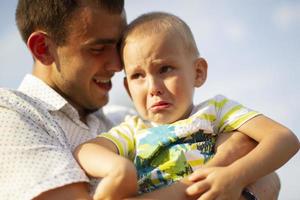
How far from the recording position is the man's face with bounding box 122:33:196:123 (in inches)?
119

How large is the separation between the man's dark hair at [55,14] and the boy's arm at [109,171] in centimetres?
151

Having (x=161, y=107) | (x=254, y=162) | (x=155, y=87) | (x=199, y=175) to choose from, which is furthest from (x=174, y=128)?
(x=254, y=162)

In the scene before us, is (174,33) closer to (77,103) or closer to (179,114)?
(179,114)

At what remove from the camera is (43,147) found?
2830 millimetres

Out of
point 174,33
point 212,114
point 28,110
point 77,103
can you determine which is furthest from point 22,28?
point 212,114

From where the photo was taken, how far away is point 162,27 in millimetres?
3127

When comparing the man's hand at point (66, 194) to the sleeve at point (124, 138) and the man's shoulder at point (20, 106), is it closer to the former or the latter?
the sleeve at point (124, 138)

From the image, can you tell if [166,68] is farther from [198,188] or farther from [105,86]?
[105,86]

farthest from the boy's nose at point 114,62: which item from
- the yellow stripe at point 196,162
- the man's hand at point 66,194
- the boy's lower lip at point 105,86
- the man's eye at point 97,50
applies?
the man's hand at point 66,194

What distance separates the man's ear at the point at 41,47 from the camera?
4047mm

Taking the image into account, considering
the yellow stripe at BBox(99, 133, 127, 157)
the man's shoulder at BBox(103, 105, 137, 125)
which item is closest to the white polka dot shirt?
the yellow stripe at BBox(99, 133, 127, 157)

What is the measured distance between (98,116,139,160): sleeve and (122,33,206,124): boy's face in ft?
0.42

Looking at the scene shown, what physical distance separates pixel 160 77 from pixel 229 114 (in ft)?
1.60

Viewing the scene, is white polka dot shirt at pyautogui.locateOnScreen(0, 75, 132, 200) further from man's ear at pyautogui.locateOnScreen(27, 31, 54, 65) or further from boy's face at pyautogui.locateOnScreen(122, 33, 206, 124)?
man's ear at pyautogui.locateOnScreen(27, 31, 54, 65)
